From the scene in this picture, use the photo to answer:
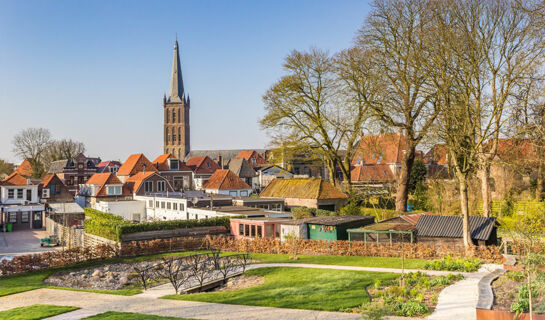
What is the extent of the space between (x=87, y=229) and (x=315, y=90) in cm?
2190

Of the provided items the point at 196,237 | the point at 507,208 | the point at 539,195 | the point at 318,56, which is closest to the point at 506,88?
the point at 507,208

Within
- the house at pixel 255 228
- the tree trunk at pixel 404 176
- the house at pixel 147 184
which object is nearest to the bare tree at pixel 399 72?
the tree trunk at pixel 404 176

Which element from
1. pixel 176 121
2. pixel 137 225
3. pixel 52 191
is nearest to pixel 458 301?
pixel 137 225

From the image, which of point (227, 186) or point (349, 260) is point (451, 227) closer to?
point (349, 260)

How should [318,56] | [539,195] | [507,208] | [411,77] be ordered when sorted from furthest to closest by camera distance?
[318,56]
[539,195]
[507,208]
[411,77]

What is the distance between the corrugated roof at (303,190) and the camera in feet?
129

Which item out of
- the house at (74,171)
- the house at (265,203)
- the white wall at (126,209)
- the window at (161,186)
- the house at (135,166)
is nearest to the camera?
the house at (265,203)

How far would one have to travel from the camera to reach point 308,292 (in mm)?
15797

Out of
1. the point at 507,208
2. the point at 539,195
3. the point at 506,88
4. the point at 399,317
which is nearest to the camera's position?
the point at 399,317

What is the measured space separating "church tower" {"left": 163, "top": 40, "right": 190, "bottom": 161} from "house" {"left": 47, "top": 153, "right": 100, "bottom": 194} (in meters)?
51.0

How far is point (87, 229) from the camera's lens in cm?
3409

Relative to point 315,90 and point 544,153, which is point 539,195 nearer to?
point 544,153

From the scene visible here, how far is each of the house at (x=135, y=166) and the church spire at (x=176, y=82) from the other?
53212 mm

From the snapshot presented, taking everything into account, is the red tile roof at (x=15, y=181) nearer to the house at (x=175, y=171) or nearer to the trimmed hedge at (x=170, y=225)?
the house at (x=175, y=171)
